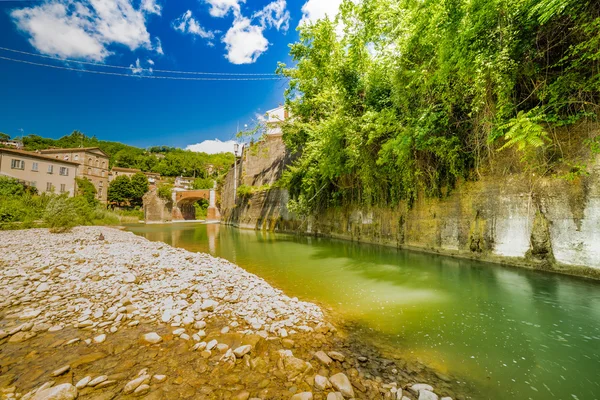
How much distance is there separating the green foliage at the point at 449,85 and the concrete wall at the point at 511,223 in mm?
657

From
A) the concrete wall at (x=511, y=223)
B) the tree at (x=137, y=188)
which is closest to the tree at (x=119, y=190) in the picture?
the tree at (x=137, y=188)

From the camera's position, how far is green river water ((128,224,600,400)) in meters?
2.56

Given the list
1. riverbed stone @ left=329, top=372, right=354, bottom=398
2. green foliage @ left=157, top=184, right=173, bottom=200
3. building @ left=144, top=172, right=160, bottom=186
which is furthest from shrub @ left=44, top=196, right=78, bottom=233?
building @ left=144, top=172, right=160, bottom=186

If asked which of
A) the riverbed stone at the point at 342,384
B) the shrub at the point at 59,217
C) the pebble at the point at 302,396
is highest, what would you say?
the shrub at the point at 59,217

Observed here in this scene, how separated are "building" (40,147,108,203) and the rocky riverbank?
4902cm

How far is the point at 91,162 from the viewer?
139 ft

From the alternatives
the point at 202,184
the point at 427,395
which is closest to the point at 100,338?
the point at 427,395

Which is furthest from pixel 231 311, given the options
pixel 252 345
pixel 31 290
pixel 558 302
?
pixel 558 302

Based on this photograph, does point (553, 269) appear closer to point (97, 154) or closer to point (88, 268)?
point (88, 268)

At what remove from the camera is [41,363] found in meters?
2.40

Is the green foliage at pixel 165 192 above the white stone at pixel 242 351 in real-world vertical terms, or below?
above

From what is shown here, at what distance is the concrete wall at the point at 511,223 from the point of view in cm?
550

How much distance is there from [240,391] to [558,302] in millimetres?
6102

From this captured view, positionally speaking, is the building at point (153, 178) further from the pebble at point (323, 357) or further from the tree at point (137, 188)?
the pebble at point (323, 357)
